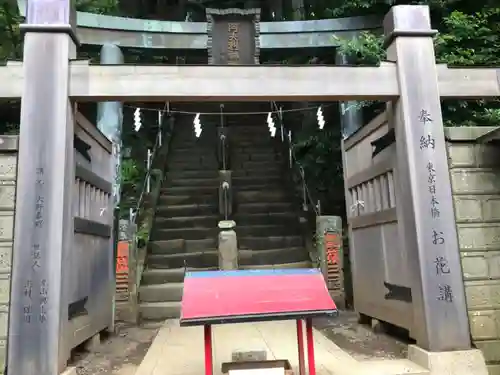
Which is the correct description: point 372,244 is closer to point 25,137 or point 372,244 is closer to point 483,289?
point 483,289

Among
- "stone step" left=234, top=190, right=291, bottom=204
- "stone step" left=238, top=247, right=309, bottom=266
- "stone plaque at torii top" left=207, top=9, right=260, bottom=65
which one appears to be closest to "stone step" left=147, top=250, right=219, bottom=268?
"stone step" left=238, top=247, right=309, bottom=266

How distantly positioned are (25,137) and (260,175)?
34.0 ft

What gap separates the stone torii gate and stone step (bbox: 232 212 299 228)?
6.52 m

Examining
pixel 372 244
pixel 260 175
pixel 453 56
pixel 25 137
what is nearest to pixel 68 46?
pixel 25 137

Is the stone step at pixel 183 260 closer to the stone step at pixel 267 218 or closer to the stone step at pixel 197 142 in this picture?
the stone step at pixel 267 218

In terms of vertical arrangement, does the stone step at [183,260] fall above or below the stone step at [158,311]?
above

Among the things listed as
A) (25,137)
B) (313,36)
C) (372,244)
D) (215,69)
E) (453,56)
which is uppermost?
(313,36)

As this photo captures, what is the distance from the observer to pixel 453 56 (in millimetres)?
8359

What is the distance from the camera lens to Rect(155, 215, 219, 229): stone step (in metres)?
11.3

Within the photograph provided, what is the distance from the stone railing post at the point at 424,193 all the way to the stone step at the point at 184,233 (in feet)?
21.2

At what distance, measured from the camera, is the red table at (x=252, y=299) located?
11.8 feet

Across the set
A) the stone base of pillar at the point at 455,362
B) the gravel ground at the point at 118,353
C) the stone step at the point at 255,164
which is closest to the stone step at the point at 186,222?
the stone step at the point at 255,164

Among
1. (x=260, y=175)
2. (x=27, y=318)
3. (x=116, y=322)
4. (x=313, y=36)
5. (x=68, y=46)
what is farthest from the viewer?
(x=260, y=175)

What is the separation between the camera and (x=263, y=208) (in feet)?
40.4
